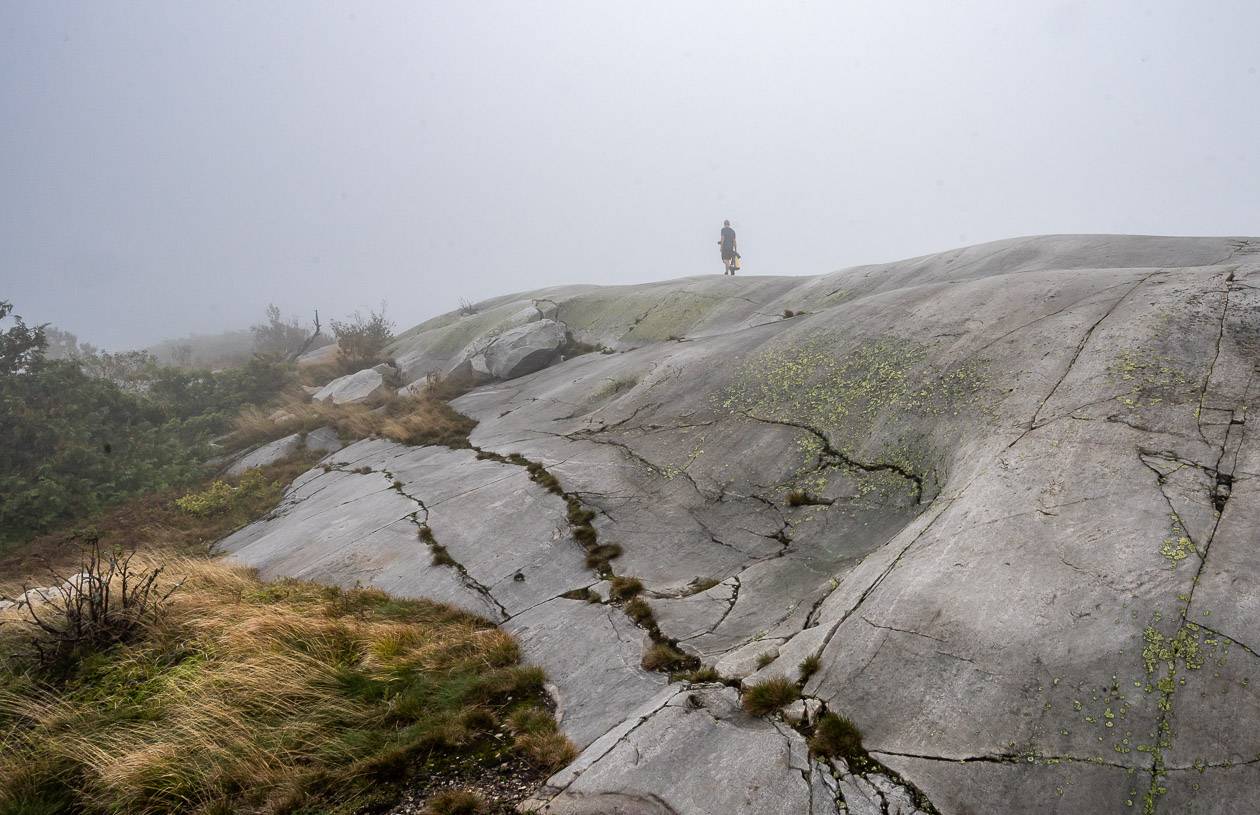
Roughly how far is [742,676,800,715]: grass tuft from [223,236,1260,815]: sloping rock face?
94 mm

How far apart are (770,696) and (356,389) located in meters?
19.2

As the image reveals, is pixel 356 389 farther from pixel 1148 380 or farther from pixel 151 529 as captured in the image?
pixel 1148 380

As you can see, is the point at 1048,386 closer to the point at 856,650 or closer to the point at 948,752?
the point at 856,650

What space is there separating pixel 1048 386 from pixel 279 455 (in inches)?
690

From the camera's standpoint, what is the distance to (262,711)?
17.4 ft

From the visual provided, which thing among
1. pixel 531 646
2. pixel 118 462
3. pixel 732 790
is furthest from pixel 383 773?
pixel 118 462

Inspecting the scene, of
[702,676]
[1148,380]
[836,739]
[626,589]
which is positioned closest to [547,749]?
[702,676]

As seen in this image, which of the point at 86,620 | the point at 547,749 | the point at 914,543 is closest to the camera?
the point at 547,749

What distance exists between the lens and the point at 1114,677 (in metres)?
3.59

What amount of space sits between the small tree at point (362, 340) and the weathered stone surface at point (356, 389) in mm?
2775

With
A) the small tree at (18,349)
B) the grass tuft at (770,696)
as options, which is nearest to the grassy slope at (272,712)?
the grass tuft at (770,696)

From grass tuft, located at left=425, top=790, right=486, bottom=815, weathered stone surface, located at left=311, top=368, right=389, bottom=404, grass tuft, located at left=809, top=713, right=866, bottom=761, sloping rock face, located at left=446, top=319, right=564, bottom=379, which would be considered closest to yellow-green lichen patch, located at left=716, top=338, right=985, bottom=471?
grass tuft, located at left=809, top=713, right=866, bottom=761

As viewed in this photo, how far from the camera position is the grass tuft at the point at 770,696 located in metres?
4.39

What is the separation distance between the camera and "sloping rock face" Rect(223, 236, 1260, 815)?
140 inches
